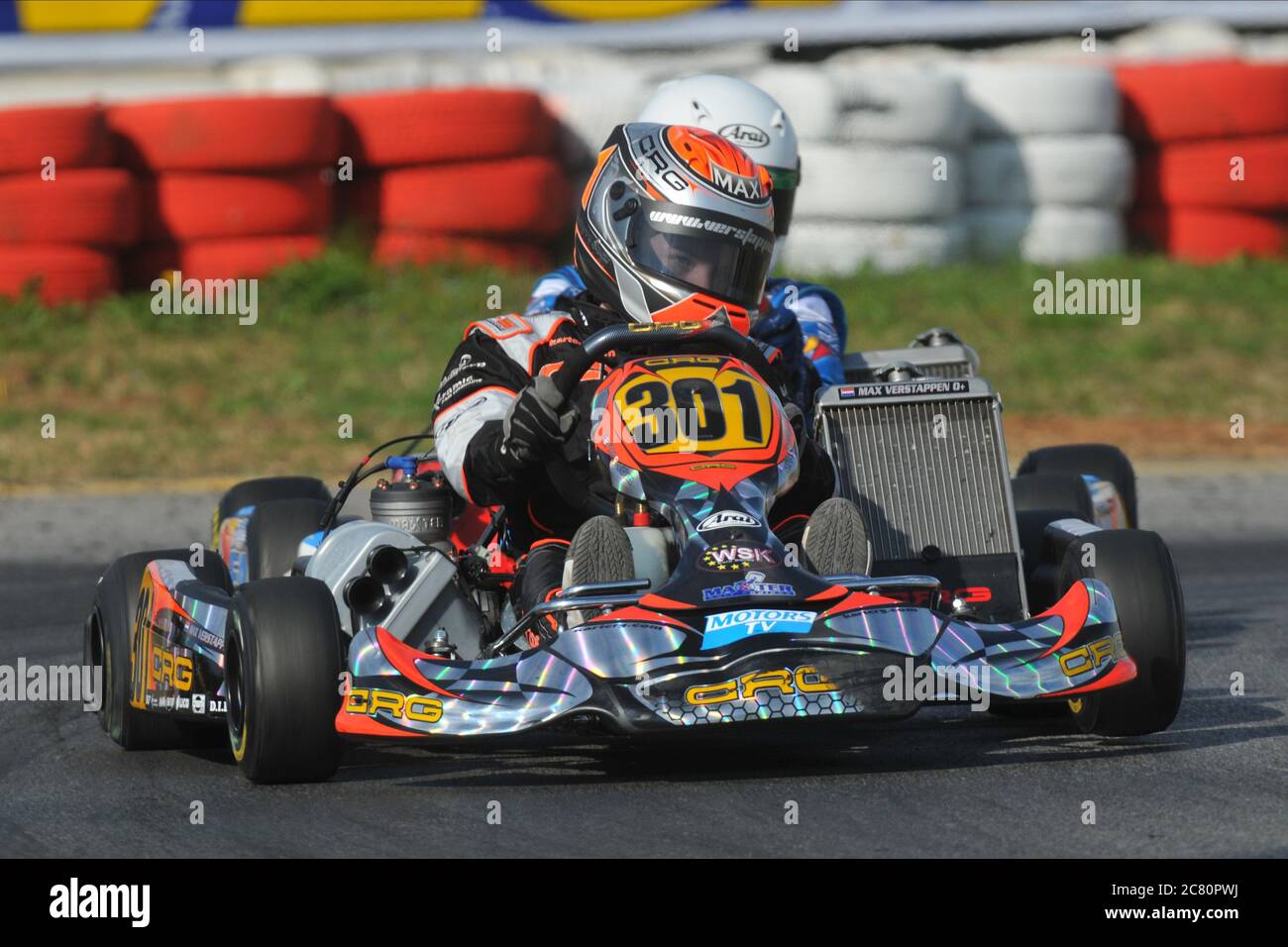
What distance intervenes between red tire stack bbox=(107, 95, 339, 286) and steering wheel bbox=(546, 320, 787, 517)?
7343 millimetres

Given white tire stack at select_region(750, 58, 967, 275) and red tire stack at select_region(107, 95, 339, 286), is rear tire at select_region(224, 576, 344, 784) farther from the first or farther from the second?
white tire stack at select_region(750, 58, 967, 275)

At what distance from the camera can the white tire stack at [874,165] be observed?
1296cm

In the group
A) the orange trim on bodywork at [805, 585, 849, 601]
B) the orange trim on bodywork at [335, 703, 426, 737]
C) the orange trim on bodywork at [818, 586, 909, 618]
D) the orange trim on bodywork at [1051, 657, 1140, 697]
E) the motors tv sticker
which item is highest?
the orange trim on bodywork at [805, 585, 849, 601]

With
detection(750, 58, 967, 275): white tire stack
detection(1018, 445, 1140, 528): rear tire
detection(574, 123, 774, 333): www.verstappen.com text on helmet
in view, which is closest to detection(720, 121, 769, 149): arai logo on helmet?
detection(1018, 445, 1140, 528): rear tire

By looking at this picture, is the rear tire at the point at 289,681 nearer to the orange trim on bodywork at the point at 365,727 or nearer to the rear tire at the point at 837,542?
the orange trim on bodywork at the point at 365,727

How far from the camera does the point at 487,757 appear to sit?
5.28 m

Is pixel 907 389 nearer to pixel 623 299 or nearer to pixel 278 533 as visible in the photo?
pixel 623 299

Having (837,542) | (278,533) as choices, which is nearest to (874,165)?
(278,533)

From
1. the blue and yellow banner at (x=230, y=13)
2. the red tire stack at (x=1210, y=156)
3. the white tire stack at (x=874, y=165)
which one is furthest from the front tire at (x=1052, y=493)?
the blue and yellow banner at (x=230, y=13)

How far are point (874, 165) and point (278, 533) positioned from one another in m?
7.20

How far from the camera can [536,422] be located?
5207 millimetres

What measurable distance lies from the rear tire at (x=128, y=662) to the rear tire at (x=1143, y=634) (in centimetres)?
213

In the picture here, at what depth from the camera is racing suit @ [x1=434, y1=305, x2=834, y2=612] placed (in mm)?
5383
